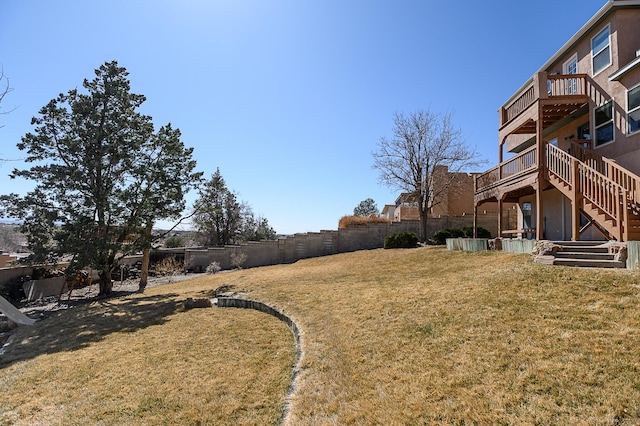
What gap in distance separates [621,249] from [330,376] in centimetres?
630

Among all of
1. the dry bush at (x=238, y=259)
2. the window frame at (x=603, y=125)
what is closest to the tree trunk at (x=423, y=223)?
the window frame at (x=603, y=125)

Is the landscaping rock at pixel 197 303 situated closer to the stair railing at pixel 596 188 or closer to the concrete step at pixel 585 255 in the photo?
the concrete step at pixel 585 255

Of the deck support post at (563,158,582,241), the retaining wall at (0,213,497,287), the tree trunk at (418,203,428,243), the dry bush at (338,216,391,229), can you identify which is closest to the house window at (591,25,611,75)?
the deck support post at (563,158,582,241)

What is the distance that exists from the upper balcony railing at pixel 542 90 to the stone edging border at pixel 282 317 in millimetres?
10084

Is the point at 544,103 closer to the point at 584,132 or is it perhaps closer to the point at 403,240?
the point at 584,132

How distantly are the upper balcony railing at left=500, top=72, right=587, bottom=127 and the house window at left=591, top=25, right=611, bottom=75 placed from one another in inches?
17.1

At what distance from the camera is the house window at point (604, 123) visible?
32.2ft

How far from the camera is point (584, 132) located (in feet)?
37.7

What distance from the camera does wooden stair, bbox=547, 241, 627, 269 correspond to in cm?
652

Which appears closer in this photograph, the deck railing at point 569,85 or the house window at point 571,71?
the deck railing at point 569,85

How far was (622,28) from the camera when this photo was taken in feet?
31.2

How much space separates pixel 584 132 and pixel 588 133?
0.81 ft

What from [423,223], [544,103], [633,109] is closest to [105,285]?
[423,223]

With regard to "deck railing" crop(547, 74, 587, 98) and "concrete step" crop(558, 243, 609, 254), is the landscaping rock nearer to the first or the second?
"concrete step" crop(558, 243, 609, 254)
